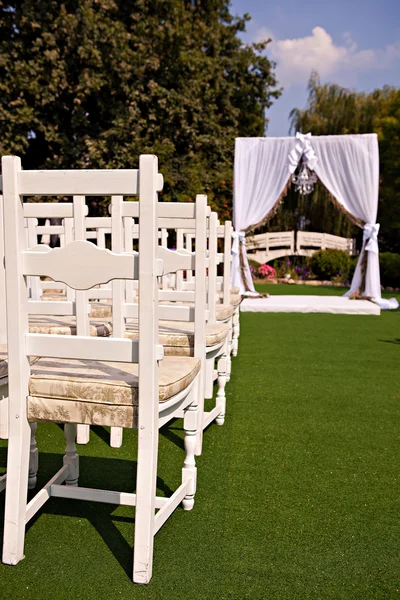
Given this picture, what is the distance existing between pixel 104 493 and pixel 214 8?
1597 cm

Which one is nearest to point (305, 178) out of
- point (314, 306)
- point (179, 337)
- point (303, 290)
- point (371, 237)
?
point (371, 237)

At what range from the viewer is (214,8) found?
50.1 ft

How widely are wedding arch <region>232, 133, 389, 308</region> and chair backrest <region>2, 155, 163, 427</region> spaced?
729 cm

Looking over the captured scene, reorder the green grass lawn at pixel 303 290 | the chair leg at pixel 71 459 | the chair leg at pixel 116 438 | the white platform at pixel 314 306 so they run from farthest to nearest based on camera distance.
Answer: the green grass lawn at pixel 303 290 < the white platform at pixel 314 306 < the chair leg at pixel 116 438 < the chair leg at pixel 71 459

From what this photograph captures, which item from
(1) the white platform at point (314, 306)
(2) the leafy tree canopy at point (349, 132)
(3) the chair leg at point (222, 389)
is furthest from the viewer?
(2) the leafy tree canopy at point (349, 132)

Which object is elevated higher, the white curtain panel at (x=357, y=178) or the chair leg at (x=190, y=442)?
the white curtain panel at (x=357, y=178)

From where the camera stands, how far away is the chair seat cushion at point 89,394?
1.60 metres

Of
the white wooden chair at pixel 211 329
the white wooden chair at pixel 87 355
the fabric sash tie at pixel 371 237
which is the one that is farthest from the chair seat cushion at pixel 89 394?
the fabric sash tie at pixel 371 237

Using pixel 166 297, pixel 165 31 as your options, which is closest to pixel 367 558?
pixel 166 297

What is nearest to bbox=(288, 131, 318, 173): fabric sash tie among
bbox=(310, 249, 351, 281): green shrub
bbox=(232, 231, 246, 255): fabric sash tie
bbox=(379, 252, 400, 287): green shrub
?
bbox=(232, 231, 246, 255): fabric sash tie

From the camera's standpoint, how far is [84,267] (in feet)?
5.06

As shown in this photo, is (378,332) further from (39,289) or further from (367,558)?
(367,558)

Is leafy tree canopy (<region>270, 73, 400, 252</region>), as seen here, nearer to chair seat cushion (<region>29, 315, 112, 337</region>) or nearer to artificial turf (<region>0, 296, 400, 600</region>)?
artificial turf (<region>0, 296, 400, 600</region>)

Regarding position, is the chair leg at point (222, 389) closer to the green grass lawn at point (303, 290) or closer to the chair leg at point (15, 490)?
the chair leg at point (15, 490)
